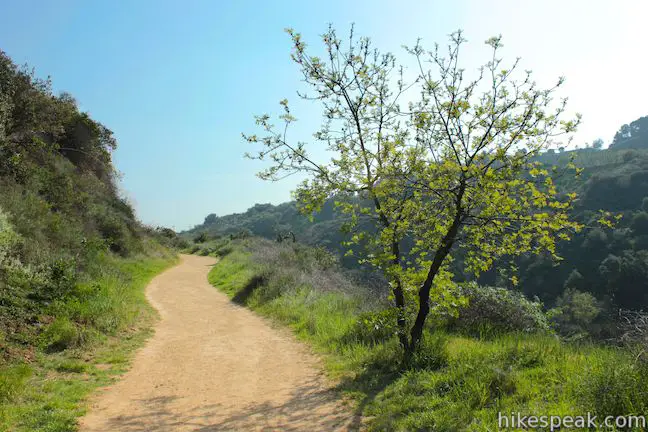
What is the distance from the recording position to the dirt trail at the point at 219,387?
18.1 ft

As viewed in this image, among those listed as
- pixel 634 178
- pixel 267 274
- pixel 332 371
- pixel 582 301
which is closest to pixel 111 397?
pixel 332 371

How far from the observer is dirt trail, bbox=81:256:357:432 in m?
5.52

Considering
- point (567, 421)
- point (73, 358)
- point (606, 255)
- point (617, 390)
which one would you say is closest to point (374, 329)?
point (567, 421)

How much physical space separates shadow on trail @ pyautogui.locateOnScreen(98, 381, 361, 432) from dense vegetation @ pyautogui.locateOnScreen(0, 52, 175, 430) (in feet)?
3.00

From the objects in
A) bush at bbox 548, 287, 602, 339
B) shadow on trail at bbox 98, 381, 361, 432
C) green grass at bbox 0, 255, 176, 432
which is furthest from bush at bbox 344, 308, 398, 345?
bush at bbox 548, 287, 602, 339

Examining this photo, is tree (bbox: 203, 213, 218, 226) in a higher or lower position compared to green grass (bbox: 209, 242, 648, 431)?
higher

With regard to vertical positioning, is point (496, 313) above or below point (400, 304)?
below

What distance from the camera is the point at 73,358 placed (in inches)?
293

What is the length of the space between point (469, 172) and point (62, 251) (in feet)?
39.3

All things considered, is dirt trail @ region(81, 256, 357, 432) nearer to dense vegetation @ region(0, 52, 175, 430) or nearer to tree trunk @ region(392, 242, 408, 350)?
dense vegetation @ region(0, 52, 175, 430)

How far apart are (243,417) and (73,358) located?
3.78m

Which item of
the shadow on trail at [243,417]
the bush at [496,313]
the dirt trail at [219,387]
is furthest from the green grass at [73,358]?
the bush at [496,313]

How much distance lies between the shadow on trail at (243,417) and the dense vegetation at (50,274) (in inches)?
36.0

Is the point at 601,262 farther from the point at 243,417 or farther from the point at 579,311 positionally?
the point at 243,417
